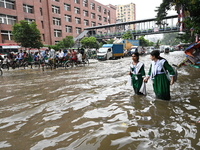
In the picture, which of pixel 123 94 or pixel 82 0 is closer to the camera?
pixel 123 94

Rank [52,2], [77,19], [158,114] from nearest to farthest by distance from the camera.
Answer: [158,114] → [52,2] → [77,19]

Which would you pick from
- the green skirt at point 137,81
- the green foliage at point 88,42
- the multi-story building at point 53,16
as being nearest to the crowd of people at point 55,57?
the green skirt at point 137,81

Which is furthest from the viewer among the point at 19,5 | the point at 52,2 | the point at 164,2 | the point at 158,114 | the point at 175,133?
the point at 52,2

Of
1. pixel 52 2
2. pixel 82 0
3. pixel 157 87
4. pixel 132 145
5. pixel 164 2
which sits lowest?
pixel 132 145

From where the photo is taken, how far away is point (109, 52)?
2542cm

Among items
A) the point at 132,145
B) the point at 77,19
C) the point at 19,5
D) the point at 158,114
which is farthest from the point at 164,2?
the point at 77,19

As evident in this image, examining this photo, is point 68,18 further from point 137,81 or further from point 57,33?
point 137,81

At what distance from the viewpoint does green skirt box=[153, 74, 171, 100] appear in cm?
431

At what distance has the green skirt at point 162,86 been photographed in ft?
14.1

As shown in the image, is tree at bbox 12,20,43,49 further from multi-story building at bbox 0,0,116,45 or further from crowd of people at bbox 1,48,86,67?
multi-story building at bbox 0,0,116,45

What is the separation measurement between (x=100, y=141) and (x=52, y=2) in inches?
1746

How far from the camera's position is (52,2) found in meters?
41.3

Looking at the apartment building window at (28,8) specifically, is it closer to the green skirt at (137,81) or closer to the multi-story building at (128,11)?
the green skirt at (137,81)

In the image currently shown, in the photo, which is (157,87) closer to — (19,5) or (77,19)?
(19,5)
